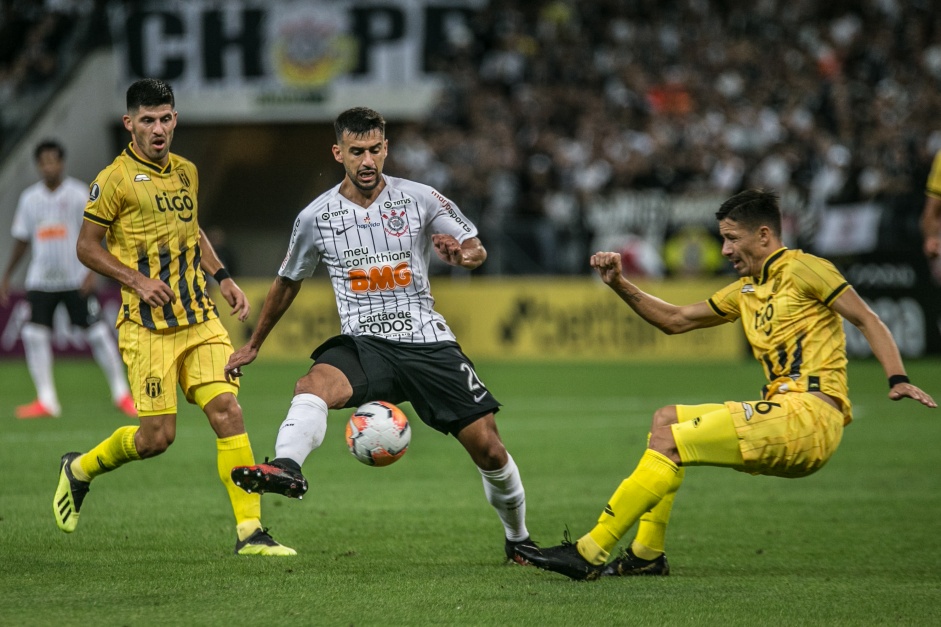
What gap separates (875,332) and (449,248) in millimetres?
2032

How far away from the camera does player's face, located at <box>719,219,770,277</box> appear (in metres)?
6.61

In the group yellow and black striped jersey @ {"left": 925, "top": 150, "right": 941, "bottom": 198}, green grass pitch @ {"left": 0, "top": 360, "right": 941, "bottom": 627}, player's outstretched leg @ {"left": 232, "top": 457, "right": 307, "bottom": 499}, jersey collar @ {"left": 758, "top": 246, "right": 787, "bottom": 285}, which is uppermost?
yellow and black striped jersey @ {"left": 925, "top": 150, "right": 941, "bottom": 198}

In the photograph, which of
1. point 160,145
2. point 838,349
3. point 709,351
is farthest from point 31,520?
point 709,351

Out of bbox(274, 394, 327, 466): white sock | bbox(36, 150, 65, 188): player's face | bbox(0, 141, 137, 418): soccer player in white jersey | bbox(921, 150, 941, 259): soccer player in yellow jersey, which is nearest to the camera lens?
bbox(274, 394, 327, 466): white sock

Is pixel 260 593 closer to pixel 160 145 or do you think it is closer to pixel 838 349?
pixel 160 145

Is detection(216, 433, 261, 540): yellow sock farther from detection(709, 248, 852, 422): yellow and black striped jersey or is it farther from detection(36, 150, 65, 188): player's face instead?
detection(36, 150, 65, 188): player's face

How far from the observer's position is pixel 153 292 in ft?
21.8

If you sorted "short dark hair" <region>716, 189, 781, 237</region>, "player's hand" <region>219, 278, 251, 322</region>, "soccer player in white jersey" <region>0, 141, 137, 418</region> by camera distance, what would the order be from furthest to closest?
"soccer player in white jersey" <region>0, 141, 137, 418</region>, "player's hand" <region>219, 278, 251, 322</region>, "short dark hair" <region>716, 189, 781, 237</region>

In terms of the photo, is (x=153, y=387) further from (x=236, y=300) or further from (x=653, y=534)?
(x=653, y=534)

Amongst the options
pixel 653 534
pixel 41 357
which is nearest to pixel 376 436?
pixel 653 534

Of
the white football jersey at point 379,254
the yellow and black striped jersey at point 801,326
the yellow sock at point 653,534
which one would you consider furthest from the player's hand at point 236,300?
the yellow and black striped jersey at point 801,326

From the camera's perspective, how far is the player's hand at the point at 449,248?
635cm

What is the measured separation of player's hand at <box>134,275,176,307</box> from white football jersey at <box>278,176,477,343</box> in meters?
0.59

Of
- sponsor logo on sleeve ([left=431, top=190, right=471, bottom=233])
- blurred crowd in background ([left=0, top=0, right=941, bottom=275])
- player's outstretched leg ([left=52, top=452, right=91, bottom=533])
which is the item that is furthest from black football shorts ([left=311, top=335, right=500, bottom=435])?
blurred crowd in background ([left=0, top=0, right=941, bottom=275])
